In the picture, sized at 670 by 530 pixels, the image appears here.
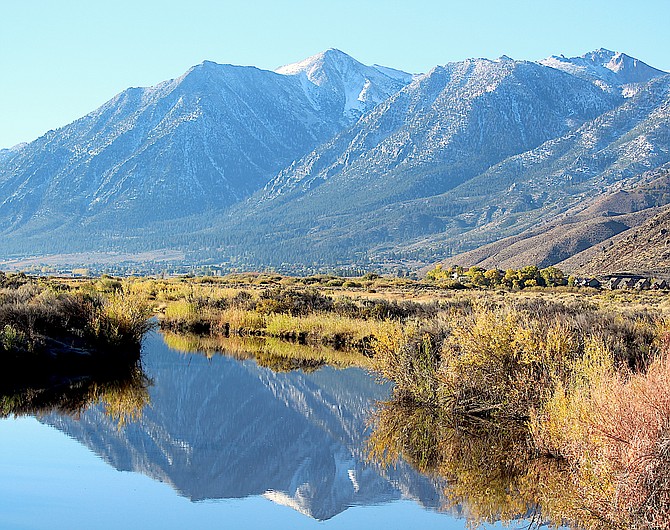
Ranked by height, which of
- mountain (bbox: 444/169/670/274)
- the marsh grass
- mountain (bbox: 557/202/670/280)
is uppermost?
the marsh grass

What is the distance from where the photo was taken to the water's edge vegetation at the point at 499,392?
498 inches

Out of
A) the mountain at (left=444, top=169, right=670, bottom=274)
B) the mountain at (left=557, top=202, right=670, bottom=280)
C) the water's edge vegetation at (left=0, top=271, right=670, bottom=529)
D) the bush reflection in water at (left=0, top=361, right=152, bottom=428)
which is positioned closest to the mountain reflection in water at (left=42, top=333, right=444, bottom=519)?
the bush reflection in water at (left=0, top=361, right=152, bottom=428)

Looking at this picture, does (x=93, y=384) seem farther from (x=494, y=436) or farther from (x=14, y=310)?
(x=494, y=436)

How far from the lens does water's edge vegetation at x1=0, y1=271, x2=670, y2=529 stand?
12.6 metres

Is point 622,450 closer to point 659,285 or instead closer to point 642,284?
point 659,285

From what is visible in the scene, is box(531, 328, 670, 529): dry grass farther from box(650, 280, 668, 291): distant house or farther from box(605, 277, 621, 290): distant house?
box(605, 277, 621, 290): distant house

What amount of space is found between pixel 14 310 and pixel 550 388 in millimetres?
16546

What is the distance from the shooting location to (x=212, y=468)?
18.5 metres

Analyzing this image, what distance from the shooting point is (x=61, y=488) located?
16.9m

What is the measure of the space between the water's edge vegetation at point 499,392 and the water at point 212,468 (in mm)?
894

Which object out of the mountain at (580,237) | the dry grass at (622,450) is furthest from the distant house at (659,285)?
the dry grass at (622,450)

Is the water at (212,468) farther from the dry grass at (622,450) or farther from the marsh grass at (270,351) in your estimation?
the marsh grass at (270,351)

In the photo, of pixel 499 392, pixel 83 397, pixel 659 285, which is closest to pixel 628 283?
pixel 659 285

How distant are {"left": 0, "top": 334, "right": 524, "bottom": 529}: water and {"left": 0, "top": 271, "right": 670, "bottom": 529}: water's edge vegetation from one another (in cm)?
89
